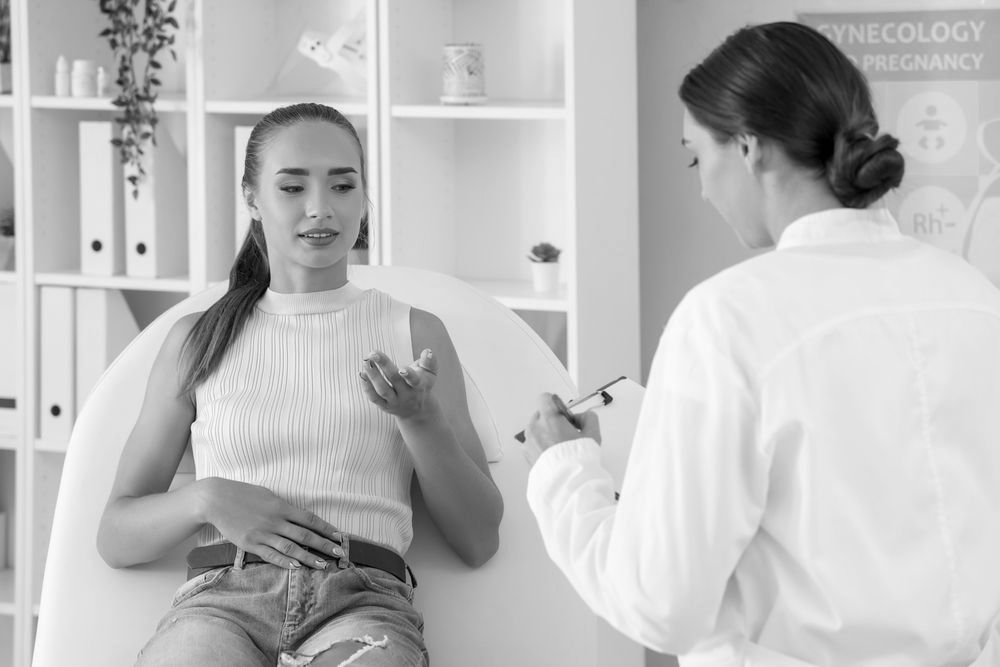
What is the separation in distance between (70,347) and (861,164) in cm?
202

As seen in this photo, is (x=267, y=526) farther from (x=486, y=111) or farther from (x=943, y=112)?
(x=943, y=112)

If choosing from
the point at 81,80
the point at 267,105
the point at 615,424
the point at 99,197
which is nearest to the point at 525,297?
the point at 267,105

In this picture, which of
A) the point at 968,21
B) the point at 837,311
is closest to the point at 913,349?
the point at 837,311

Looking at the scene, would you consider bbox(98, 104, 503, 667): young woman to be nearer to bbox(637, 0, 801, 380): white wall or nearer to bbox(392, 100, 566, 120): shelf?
bbox(392, 100, 566, 120): shelf

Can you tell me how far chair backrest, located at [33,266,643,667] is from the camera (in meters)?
1.51

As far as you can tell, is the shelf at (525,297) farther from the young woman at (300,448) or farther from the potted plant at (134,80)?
the potted plant at (134,80)

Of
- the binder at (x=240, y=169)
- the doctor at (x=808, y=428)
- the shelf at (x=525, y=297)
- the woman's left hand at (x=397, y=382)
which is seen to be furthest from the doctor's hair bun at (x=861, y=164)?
the binder at (x=240, y=169)

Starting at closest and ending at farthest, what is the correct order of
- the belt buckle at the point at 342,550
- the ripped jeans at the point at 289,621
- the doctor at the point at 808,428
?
the doctor at the point at 808,428 → the ripped jeans at the point at 289,621 → the belt buckle at the point at 342,550

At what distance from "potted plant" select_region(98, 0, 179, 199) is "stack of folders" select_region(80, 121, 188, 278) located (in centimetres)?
3

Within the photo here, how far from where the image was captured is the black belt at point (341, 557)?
1445mm

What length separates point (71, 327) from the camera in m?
2.62

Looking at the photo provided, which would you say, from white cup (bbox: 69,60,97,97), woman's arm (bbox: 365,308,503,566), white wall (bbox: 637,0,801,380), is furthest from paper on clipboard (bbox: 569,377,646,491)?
white cup (bbox: 69,60,97,97)

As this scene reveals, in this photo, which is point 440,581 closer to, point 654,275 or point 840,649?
point 840,649

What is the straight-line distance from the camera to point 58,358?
262 cm
